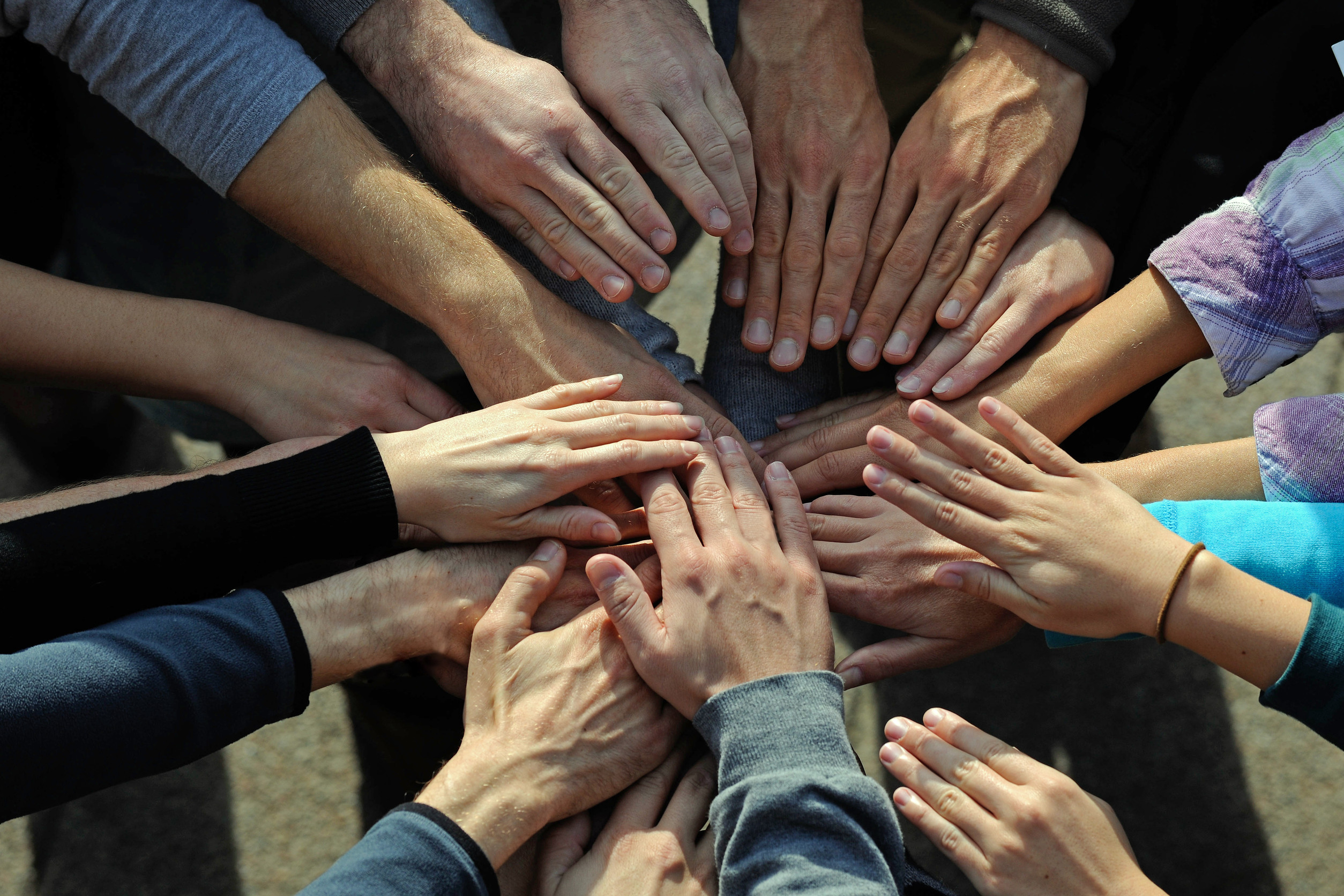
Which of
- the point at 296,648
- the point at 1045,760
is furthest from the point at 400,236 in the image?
the point at 1045,760

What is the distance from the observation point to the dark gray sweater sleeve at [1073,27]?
143 centimetres

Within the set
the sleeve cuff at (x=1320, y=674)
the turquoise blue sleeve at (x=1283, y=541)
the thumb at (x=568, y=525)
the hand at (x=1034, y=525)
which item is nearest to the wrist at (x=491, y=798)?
the thumb at (x=568, y=525)

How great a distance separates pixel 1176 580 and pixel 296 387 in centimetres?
124

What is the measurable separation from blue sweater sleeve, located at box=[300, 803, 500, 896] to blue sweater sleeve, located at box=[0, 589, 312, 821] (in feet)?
0.74

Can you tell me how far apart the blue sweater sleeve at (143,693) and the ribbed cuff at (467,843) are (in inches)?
9.4

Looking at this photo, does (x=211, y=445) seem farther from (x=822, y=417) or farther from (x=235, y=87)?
(x=822, y=417)

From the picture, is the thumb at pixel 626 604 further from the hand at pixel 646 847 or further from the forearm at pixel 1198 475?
the forearm at pixel 1198 475

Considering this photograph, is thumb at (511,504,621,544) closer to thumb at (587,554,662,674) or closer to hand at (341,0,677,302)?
thumb at (587,554,662,674)

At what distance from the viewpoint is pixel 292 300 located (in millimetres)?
1619

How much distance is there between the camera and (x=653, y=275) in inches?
52.2

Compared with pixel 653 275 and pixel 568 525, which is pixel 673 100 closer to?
pixel 653 275

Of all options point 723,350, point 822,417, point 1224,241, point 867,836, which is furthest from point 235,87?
point 1224,241

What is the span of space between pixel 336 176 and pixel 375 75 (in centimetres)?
23

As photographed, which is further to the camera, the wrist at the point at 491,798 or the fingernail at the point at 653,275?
the fingernail at the point at 653,275
